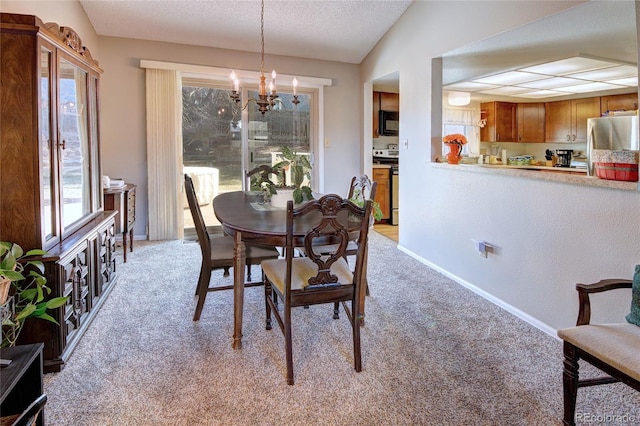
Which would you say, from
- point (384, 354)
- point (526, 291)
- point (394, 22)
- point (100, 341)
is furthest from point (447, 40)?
point (100, 341)

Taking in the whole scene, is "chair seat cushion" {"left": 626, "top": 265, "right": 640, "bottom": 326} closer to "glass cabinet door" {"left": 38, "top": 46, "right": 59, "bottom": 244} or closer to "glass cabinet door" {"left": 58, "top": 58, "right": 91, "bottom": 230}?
"glass cabinet door" {"left": 38, "top": 46, "right": 59, "bottom": 244}

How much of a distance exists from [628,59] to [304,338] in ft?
15.2

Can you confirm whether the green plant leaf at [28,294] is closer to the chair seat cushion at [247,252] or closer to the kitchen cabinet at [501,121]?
the chair seat cushion at [247,252]

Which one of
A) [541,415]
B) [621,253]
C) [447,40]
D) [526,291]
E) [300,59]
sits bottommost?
[541,415]

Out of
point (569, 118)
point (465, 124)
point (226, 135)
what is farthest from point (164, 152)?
point (569, 118)

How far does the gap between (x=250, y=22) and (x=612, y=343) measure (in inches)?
173

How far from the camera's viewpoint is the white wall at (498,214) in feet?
7.11

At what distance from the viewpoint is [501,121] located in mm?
7074

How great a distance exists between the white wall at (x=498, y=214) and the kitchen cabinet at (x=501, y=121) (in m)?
3.21

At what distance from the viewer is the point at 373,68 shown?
520 cm

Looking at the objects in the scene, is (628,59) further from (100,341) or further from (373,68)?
(100,341)

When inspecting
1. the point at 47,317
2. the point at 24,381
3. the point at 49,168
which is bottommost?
the point at 24,381

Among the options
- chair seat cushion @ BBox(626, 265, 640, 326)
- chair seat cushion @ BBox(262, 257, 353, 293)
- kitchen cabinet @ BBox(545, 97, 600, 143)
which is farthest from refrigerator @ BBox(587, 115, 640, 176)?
kitchen cabinet @ BBox(545, 97, 600, 143)

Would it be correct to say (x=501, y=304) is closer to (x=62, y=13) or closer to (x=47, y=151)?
(x=47, y=151)
